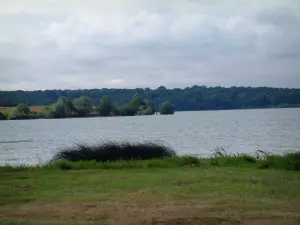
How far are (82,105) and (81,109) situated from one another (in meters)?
1.19

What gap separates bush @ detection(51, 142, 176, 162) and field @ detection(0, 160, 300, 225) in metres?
4.97

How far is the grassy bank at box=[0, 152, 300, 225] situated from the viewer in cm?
764

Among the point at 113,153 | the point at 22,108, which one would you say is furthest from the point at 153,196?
the point at 22,108

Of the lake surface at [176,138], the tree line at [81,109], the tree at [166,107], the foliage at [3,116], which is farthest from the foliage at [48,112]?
the lake surface at [176,138]

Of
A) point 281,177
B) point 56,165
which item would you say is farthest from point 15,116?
point 281,177

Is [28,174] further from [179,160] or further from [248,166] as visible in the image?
[248,166]

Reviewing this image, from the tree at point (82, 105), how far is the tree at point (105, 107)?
2.35 metres

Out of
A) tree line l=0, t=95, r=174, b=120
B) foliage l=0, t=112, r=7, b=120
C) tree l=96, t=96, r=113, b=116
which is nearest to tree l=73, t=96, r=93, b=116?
tree line l=0, t=95, r=174, b=120

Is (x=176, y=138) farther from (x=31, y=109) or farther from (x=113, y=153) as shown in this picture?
(x=31, y=109)

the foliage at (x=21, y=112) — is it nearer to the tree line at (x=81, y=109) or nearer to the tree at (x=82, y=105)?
the tree line at (x=81, y=109)

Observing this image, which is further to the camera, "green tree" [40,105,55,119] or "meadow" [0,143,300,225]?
"green tree" [40,105,55,119]

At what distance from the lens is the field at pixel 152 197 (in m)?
7.60

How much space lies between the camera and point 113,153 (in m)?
19.6

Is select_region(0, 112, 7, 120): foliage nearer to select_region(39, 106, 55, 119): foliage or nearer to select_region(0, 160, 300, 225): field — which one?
select_region(39, 106, 55, 119): foliage
